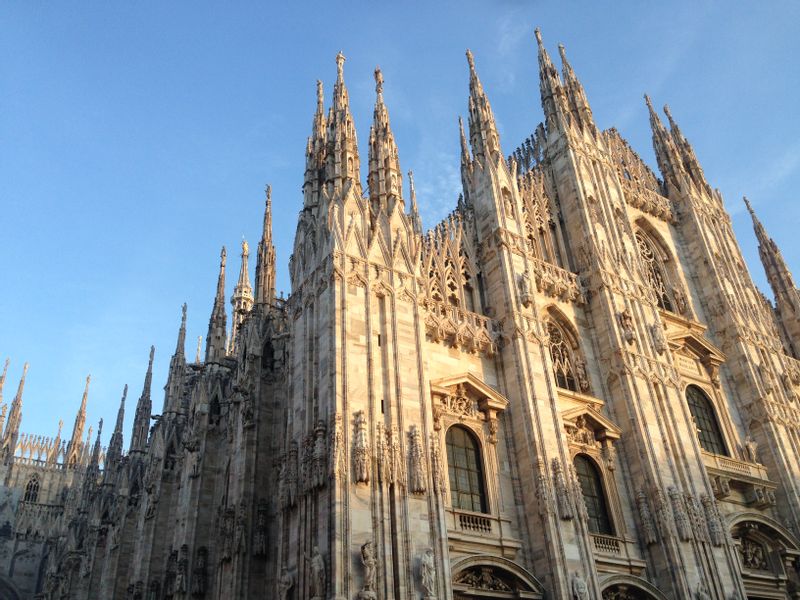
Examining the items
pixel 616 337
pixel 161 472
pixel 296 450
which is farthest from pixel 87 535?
pixel 616 337

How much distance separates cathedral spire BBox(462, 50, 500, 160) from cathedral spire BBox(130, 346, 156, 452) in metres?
23.1

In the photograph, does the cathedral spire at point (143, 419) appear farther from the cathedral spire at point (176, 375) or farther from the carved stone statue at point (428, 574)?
the carved stone statue at point (428, 574)

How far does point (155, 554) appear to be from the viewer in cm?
2875

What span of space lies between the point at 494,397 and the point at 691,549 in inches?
293

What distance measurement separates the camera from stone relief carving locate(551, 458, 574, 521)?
19300 millimetres

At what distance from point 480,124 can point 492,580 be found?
18195mm

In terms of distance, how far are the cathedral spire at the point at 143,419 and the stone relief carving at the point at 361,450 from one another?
24.3m

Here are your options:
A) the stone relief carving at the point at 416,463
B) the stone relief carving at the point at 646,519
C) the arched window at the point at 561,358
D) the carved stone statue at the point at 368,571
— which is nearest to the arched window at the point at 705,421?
the arched window at the point at 561,358

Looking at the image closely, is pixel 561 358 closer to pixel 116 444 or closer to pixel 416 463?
pixel 416 463

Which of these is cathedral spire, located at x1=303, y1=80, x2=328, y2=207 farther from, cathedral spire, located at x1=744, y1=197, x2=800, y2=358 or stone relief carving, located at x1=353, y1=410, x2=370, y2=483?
cathedral spire, located at x1=744, y1=197, x2=800, y2=358

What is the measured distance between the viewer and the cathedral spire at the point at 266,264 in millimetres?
28609

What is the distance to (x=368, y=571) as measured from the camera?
1505 centimetres

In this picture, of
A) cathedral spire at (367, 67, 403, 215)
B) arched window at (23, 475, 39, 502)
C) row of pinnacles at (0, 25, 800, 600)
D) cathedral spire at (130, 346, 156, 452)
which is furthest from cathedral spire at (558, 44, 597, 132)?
arched window at (23, 475, 39, 502)

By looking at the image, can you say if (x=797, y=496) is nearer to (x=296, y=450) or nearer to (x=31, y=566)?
(x=296, y=450)
